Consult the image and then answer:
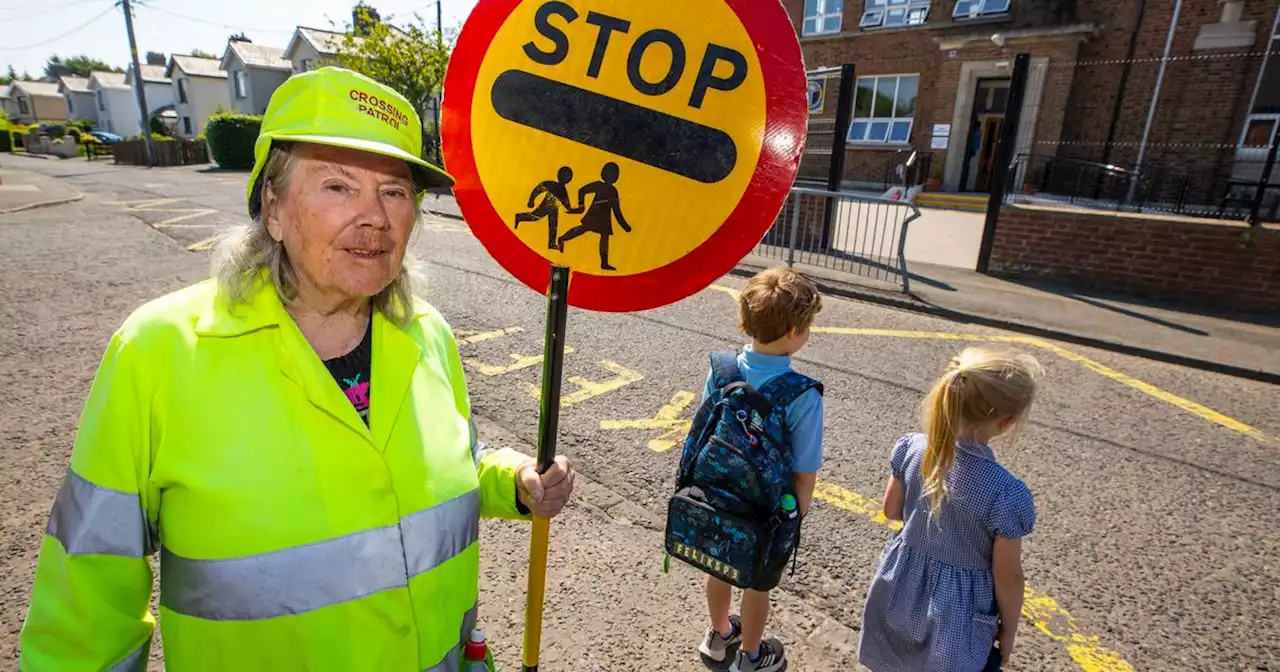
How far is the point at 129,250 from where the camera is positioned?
9.59 metres

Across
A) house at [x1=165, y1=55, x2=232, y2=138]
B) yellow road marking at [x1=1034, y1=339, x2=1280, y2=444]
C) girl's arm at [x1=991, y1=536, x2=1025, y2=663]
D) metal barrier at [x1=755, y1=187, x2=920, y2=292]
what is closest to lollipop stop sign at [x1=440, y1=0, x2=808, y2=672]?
girl's arm at [x1=991, y1=536, x2=1025, y2=663]

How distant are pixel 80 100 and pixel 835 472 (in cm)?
8955

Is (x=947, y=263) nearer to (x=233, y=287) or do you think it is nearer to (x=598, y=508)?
(x=598, y=508)

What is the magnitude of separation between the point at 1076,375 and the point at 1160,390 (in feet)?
2.04

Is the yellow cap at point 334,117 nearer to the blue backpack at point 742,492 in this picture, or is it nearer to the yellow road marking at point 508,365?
the blue backpack at point 742,492

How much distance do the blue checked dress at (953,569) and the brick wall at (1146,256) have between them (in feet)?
30.0

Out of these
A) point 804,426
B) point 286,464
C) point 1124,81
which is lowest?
point 804,426

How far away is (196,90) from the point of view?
159 feet

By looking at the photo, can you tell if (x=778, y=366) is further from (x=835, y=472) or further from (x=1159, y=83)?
(x=1159, y=83)

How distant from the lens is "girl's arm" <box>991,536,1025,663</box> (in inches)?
73.4

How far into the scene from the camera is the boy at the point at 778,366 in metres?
2.20

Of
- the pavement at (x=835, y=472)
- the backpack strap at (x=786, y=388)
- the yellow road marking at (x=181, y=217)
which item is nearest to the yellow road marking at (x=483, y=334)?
the pavement at (x=835, y=472)

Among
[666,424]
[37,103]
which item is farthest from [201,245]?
[37,103]

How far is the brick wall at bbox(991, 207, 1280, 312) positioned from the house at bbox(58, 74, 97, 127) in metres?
84.7
